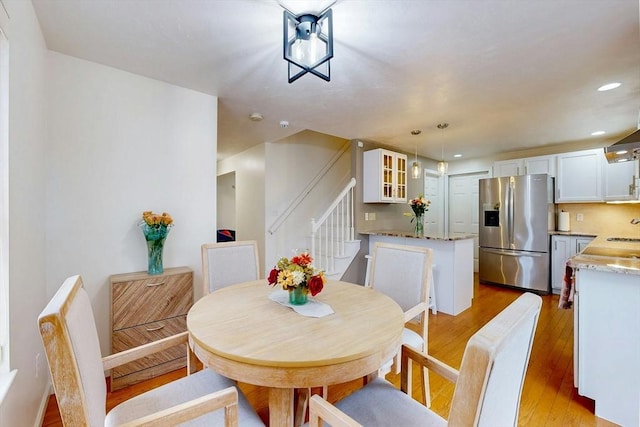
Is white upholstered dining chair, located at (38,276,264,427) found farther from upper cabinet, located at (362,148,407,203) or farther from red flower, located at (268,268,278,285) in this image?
upper cabinet, located at (362,148,407,203)

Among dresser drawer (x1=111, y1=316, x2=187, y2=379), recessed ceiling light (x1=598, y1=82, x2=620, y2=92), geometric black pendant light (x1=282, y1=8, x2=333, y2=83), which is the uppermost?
recessed ceiling light (x1=598, y1=82, x2=620, y2=92)

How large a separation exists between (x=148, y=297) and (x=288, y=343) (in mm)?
1561

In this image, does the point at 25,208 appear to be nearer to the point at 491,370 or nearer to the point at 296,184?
the point at 491,370

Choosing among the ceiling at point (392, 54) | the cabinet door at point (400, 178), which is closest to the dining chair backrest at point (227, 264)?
the ceiling at point (392, 54)

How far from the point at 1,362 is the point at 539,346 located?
374cm

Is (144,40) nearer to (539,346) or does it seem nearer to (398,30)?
(398,30)

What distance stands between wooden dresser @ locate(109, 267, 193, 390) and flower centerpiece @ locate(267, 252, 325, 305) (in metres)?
1.18

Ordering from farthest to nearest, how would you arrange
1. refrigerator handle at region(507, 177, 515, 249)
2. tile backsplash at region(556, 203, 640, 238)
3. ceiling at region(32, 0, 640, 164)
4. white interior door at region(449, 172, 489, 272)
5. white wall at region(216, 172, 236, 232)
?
white wall at region(216, 172, 236, 232), white interior door at region(449, 172, 489, 272), refrigerator handle at region(507, 177, 515, 249), tile backsplash at region(556, 203, 640, 238), ceiling at region(32, 0, 640, 164)

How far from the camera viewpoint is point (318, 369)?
943 mm

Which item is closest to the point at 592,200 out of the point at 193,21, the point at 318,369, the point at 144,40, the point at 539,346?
the point at 539,346

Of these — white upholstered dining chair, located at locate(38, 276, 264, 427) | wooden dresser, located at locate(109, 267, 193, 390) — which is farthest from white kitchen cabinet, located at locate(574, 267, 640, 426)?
wooden dresser, located at locate(109, 267, 193, 390)

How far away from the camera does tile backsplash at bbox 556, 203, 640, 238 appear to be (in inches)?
161

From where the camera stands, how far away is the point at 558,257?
4.15 meters

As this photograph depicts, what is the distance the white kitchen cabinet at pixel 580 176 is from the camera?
13.2ft
